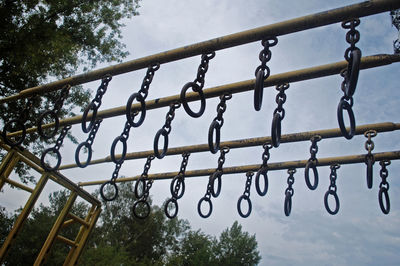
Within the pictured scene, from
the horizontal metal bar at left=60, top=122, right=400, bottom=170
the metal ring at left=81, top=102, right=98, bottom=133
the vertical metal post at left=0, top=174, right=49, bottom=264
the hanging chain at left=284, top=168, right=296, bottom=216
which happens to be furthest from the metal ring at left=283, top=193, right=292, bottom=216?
the vertical metal post at left=0, top=174, right=49, bottom=264

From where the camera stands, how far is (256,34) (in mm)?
2152

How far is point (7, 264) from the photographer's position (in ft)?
80.8

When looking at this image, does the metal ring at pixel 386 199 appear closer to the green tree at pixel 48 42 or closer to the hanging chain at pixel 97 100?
the hanging chain at pixel 97 100

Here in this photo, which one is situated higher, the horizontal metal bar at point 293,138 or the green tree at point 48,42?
the green tree at point 48,42

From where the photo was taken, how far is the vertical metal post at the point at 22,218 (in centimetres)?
449

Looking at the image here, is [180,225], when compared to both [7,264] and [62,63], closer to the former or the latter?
[7,264]

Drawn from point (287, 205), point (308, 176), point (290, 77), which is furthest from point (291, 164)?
point (290, 77)

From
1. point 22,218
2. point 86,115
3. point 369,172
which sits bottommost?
point 22,218

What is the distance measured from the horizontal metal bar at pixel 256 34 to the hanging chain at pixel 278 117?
51 cm

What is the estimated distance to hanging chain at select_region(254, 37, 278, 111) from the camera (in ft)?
6.35

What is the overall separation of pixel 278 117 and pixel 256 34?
629 mm

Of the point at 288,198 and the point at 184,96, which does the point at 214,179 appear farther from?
the point at 184,96

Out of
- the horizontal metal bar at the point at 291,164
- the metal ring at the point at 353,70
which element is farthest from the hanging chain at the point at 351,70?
the horizontal metal bar at the point at 291,164

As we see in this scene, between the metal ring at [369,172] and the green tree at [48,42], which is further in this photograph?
the green tree at [48,42]
